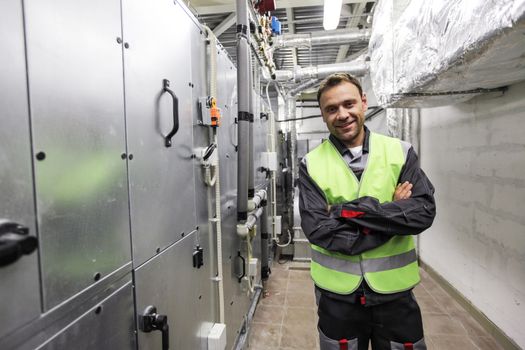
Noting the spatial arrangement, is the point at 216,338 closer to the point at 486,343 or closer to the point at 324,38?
the point at 486,343

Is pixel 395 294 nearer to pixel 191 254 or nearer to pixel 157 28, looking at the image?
pixel 191 254

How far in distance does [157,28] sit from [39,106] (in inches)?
21.8

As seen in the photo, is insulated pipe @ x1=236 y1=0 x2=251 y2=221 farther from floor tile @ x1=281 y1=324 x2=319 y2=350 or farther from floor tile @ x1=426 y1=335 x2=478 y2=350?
floor tile @ x1=426 y1=335 x2=478 y2=350

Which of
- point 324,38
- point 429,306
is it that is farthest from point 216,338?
point 324,38

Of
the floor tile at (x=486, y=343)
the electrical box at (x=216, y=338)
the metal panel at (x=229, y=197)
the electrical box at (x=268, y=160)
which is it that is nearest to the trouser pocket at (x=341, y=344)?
the electrical box at (x=216, y=338)

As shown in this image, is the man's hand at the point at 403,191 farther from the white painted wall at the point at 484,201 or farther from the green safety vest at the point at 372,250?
the white painted wall at the point at 484,201

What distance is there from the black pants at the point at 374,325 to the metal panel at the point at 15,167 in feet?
3.54

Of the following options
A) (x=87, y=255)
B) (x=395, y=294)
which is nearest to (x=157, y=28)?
(x=87, y=255)

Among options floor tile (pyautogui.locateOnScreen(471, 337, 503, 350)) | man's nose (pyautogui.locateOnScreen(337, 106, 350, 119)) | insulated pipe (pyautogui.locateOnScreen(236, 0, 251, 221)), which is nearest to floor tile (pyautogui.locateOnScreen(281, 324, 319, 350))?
floor tile (pyautogui.locateOnScreen(471, 337, 503, 350))

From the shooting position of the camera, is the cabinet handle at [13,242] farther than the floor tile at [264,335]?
No

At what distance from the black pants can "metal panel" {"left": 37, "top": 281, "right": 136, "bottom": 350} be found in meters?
0.81

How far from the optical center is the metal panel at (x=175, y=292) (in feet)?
2.83

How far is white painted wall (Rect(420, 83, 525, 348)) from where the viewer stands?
189 centimetres

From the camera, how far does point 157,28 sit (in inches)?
36.6
